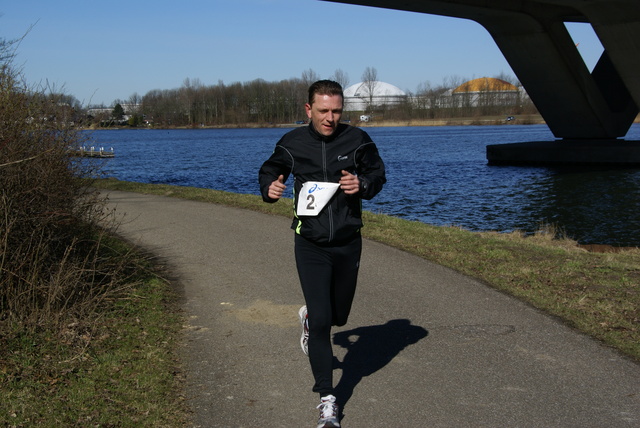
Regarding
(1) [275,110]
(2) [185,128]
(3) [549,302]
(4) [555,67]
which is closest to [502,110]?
(1) [275,110]

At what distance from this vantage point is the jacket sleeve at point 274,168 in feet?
14.9

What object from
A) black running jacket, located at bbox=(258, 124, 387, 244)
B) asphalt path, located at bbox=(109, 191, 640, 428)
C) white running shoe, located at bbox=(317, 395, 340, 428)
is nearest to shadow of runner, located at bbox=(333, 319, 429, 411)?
asphalt path, located at bbox=(109, 191, 640, 428)

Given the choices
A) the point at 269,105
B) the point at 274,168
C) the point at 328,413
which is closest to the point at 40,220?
the point at 274,168

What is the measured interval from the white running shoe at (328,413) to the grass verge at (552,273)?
2.76 metres

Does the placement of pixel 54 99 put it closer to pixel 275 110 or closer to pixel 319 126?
pixel 319 126

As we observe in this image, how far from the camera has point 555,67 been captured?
123 feet

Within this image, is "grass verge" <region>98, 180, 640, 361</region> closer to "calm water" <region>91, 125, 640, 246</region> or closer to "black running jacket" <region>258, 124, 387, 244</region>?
"black running jacket" <region>258, 124, 387, 244</region>

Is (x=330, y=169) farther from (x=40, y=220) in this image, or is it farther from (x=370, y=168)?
(x=40, y=220)

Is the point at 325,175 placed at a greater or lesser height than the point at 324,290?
greater

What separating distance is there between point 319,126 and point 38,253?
297 cm

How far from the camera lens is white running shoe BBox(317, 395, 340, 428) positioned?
410cm

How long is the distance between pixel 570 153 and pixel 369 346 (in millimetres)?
34817

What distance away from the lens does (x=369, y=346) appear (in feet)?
19.2

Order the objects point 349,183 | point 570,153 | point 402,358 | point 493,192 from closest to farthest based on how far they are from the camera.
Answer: point 349,183
point 402,358
point 493,192
point 570,153
